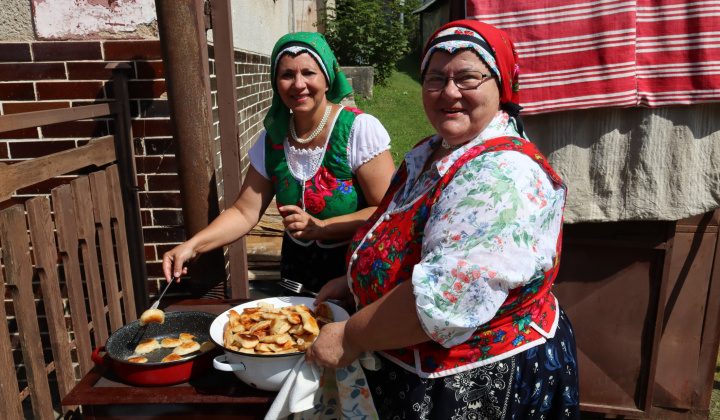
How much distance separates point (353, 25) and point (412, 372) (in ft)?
41.4

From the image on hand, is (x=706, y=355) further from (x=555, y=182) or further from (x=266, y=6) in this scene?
(x=266, y=6)

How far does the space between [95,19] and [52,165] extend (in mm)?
928

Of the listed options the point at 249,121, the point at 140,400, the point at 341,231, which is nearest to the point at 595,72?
the point at 341,231

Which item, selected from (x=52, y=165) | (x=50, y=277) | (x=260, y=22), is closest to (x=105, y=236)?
(x=50, y=277)

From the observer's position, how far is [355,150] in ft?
7.71

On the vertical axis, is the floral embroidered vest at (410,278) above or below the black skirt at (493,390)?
above

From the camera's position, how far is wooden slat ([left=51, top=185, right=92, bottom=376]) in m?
2.41

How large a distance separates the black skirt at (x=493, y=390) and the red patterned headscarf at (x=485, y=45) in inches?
31.0

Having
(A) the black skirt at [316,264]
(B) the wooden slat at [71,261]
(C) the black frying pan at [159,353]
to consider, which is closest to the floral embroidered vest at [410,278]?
(C) the black frying pan at [159,353]

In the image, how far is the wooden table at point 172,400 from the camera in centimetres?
165

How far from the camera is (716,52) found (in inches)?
88.6

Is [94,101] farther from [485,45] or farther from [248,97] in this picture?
[485,45]

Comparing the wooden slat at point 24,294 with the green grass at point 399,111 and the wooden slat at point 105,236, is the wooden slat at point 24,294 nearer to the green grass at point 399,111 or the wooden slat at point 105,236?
the wooden slat at point 105,236

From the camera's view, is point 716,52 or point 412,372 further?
point 716,52
